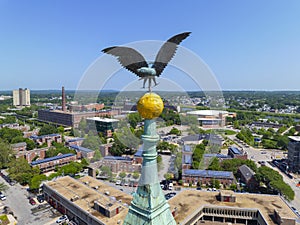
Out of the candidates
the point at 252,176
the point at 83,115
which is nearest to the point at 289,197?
A: the point at 252,176

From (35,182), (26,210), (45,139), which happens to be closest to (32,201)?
(26,210)

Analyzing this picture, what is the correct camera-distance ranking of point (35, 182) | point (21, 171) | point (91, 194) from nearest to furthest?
1. point (91, 194)
2. point (35, 182)
3. point (21, 171)

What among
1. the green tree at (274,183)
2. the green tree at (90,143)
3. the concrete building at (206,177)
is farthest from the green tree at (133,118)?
the green tree at (274,183)

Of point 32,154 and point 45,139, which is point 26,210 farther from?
point 45,139

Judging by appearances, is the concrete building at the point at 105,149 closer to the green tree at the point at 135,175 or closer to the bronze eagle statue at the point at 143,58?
the green tree at the point at 135,175

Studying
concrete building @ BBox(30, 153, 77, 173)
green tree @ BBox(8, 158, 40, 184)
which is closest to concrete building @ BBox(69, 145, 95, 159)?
concrete building @ BBox(30, 153, 77, 173)
